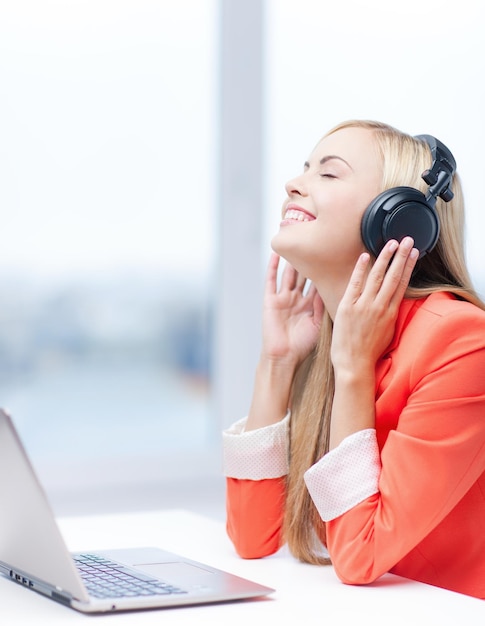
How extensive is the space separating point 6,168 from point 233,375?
40.7 inches

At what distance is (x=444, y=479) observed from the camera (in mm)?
1339

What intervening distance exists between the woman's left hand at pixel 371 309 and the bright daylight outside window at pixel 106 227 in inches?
70.4

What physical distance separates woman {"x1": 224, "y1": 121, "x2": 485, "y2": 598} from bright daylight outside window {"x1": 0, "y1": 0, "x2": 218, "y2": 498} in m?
1.50

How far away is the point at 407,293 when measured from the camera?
1.57 m

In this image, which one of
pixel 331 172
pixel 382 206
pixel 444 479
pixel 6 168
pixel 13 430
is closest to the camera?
pixel 13 430

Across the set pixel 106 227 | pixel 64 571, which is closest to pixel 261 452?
pixel 64 571

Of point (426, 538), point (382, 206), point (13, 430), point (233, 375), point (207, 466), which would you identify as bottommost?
point (207, 466)

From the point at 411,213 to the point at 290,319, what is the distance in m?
0.39

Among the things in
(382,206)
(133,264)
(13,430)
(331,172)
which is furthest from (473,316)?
(133,264)

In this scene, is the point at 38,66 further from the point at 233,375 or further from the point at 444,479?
the point at 444,479

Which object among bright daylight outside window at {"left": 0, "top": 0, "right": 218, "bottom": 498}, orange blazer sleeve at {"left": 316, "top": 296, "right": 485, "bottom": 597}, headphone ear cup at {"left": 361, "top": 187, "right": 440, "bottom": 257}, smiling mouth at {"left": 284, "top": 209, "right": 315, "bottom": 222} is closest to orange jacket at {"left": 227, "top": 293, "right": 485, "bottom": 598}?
orange blazer sleeve at {"left": 316, "top": 296, "right": 485, "bottom": 597}

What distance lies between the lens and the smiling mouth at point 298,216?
1583 millimetres

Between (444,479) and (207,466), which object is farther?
(207,466)

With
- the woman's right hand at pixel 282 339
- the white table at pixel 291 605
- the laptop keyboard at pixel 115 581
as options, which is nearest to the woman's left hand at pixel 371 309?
the woman's right hand at pixel 282 339
